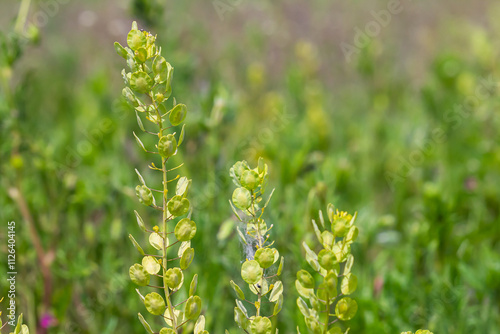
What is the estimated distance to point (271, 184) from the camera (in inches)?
57.7

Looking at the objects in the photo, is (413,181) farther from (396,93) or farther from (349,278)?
(349,278)

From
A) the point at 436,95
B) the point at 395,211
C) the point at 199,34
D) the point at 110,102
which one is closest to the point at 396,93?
the point at 436,95

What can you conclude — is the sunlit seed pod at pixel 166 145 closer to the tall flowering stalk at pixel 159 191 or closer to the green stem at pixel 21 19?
the tall flowering stalk at pixel 159 191

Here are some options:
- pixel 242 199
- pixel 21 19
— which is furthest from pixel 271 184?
pixel 242 199

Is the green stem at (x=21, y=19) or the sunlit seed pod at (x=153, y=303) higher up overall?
the sunlit seed pod at (x=153, y=303)

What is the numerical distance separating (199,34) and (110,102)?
2.34 ft

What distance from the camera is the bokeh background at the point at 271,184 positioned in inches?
38.0

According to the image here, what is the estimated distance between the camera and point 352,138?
2.01 metres

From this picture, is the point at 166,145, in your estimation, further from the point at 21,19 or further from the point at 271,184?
the point at 271,184

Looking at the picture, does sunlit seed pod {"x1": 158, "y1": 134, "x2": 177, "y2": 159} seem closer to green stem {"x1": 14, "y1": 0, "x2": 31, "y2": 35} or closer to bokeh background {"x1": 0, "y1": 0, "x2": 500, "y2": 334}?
bokeh background {"x1": 0, "y1": 0, "x2": 500, "y2": 334}

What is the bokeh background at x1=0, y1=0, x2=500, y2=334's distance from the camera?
97cm

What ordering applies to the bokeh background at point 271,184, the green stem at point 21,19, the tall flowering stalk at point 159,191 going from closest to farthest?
the tall flowering stalk at point 159,191, the bokeh background at point 271,184, the green stem at point 21,19

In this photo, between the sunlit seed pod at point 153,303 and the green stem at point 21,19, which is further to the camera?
the green stem at point 21,19

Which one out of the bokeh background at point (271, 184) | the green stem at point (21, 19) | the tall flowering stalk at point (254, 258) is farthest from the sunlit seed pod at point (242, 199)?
the green stem at point (21, 19)
